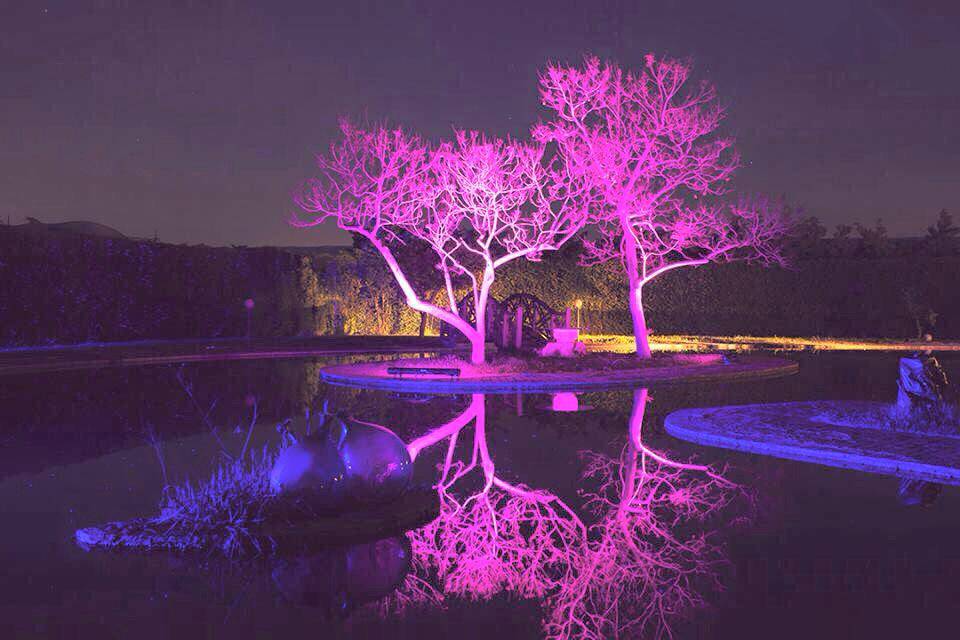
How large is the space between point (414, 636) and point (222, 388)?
13.6m

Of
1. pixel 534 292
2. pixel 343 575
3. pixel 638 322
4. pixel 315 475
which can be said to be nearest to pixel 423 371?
pixel 638 322

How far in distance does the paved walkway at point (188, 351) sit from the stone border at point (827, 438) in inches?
601

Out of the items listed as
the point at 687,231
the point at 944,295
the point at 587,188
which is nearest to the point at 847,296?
the point at 944,295

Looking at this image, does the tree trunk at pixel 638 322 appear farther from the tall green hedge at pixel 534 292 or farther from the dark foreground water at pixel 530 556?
the tall green hedge at pixel 534 292

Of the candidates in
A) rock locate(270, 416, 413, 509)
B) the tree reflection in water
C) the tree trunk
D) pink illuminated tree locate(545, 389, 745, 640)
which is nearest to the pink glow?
pink illuminated tree locate(545, 389, 745, 640)

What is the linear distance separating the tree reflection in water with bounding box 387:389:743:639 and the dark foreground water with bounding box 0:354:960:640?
2cm

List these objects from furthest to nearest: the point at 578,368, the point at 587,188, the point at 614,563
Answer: the point at 587,188 → the point at 578,368 → the point at 614,563

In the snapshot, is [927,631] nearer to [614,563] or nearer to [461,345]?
[614,563]

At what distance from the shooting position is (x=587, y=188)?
72.2 feet

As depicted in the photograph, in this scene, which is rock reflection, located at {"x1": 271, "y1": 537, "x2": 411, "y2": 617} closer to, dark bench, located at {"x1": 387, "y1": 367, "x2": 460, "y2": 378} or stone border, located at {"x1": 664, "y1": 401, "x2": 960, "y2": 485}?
stone border, located at {"x1": 664, "y1": 401, "x2": 960, "y2": 485}

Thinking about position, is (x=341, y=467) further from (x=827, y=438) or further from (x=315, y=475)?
(x=827, y=438)

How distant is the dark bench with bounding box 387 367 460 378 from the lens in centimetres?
1842

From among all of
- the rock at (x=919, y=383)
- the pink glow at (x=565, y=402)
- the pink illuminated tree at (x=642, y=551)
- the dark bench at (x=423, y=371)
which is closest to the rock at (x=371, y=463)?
the pink illuminated tree at (x=642, y=551)

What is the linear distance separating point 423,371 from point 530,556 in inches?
477
